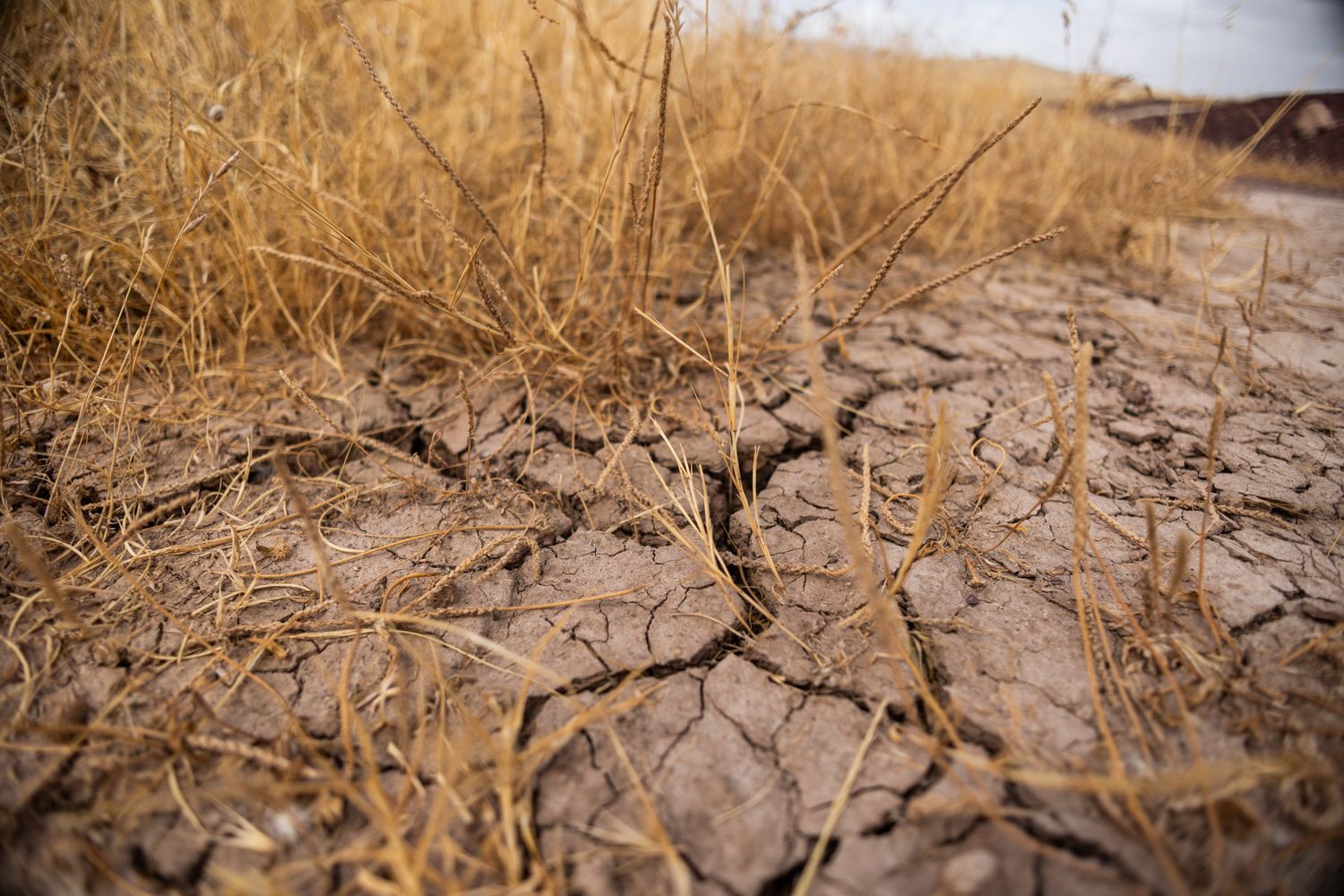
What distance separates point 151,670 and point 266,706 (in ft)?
0.63

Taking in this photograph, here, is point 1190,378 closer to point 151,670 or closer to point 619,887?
point 619,887

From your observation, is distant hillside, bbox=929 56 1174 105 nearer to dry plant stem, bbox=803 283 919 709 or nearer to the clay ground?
the clay ground

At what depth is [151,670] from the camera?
34.2 inches

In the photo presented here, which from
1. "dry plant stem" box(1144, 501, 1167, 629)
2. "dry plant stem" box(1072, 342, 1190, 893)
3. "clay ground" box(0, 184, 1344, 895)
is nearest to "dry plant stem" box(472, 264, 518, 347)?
"clay ground" box(0, 184, 1344, 895)

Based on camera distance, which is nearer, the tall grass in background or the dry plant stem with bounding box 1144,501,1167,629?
the dry plant stem with bounding box 1144,501,1167,629

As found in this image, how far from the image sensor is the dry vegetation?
703mm

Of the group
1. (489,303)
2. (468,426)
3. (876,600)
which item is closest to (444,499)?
(468,426)

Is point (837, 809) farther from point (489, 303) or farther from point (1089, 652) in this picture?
point (489, 303)

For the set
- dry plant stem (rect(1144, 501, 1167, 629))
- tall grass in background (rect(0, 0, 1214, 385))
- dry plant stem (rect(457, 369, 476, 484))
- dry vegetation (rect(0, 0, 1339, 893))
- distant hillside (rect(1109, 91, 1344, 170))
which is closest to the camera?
dry vegetation (rect(0, 0, 1339, 893))

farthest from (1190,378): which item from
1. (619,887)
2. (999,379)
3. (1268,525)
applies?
(619,887)

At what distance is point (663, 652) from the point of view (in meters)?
0.94

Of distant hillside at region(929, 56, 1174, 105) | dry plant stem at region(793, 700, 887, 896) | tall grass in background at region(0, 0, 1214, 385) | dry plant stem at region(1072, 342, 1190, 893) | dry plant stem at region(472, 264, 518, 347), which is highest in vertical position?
distant hillside at region(929, 56, 1174, 105)

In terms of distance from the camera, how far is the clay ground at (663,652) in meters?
0.68

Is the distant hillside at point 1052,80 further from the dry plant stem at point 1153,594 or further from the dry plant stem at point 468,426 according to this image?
the dry plant stem at point 468,426
